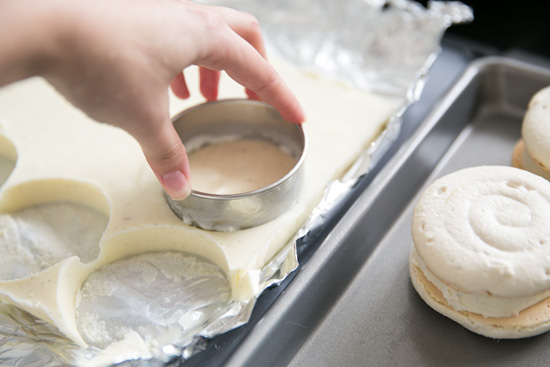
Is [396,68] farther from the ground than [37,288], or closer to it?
farther from the ground

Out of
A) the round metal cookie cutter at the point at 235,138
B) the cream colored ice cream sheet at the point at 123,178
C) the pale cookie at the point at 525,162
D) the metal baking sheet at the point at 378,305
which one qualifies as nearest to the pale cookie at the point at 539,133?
the pale cookie at the point at 525,162

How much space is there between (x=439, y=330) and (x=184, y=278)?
1.92 feet

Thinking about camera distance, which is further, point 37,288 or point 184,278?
point 184,278

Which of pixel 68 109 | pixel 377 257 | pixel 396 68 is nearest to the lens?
pixel 377 257

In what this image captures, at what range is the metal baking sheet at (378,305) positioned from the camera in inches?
42.6

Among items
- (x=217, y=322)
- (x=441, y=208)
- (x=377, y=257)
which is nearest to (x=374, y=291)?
(x=377, y=257)

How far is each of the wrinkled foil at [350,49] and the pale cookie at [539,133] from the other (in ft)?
1.10

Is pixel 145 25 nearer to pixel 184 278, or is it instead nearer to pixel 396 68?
pixel 184 278

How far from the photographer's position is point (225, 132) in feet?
4.61

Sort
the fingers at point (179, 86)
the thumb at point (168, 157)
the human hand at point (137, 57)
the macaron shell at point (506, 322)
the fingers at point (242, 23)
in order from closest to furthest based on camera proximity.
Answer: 1. the human hand at point (137, 57)
2. the thumb at point (168, 157)
3. the macaron shell at point (506, 322)
4. the fingers at point (242, 23)
5. the fingers at point (179, 86)

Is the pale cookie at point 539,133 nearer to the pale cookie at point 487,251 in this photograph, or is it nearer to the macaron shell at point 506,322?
the pale cookie at point 487,251

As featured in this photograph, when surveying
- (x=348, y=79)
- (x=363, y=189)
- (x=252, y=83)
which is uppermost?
(x=252, y=83)

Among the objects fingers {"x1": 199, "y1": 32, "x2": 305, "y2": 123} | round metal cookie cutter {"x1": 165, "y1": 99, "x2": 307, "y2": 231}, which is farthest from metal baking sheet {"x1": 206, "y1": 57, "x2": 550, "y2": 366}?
fingers {"x1": 199, "y1": 32, "x2": 305, "y2": 123}

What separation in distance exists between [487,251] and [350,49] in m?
1.01
